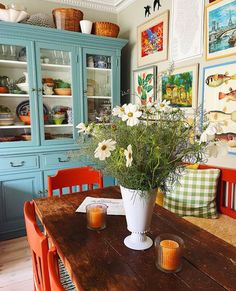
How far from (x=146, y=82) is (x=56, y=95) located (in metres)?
0.97

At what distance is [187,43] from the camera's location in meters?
2.06

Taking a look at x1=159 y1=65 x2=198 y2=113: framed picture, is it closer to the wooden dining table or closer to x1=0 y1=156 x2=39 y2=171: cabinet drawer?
the wooden dining table

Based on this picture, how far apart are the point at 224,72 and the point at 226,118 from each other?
0.34m

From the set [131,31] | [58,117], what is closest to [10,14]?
[58,117]

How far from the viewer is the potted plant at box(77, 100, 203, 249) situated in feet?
2.73

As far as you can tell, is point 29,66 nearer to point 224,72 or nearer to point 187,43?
point 187,43

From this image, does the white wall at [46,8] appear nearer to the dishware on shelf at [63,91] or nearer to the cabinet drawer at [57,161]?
the dishware on shelf at [63,91]

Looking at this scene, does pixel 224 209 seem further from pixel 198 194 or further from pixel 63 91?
pixel 63 91

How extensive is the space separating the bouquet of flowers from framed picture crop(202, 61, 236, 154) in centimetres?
87

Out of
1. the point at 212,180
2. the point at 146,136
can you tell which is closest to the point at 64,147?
the point at 212,180

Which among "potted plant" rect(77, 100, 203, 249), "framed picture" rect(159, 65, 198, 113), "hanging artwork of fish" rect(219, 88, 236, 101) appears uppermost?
"framed picture" rect(159, 65, 198, 113)

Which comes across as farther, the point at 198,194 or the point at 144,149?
the point at 198,194

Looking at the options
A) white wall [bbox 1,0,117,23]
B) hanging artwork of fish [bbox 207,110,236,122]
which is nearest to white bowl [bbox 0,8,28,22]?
white wall [bbox 1,0,117,23]

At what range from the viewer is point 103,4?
9.44 feet
